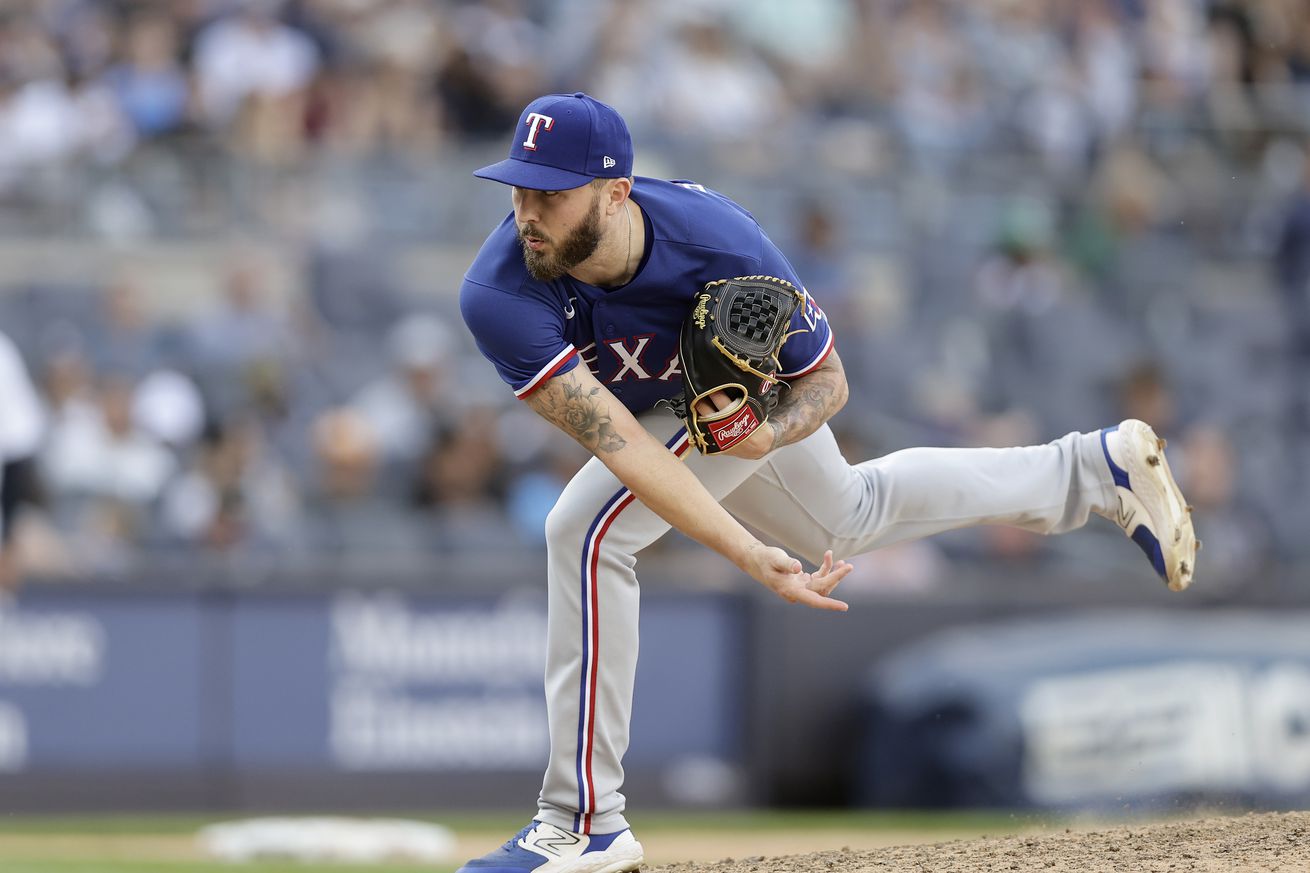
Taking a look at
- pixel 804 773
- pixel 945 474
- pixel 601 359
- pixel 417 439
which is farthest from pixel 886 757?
pixel 601 359

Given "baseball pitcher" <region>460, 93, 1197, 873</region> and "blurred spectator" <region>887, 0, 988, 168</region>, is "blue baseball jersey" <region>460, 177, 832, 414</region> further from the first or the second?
"blurred spectator" <region>887, 0, 988, 168</region>

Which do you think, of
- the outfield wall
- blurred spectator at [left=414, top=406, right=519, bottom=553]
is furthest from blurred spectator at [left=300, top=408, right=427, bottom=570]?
the outfield wall

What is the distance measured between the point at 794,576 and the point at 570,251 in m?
0.99

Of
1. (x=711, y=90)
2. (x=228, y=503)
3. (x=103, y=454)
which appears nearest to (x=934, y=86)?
(x=711, y=90)

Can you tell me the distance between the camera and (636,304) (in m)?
5.12

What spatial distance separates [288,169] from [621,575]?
25.3 feet

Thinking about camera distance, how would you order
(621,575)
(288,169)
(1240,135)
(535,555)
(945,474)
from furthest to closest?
(1240,135), (288,169), (535,555), (945,474), (621,575)

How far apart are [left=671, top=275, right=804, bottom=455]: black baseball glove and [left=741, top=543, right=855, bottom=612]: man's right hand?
1.16 feet

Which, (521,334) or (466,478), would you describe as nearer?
(521,334)

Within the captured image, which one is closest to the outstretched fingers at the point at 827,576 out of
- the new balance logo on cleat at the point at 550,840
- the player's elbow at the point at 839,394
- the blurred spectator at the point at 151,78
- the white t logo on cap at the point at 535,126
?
the player's elbow at the point at 839,394

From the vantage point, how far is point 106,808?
10.2 metres

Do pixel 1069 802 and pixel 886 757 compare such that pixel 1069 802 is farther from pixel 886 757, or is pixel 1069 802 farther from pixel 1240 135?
pixel 1240 135

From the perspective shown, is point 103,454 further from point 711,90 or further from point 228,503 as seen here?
point 711,90

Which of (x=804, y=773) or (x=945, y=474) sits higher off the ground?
(x=945, y=474)
